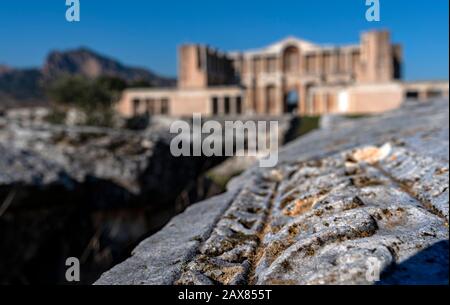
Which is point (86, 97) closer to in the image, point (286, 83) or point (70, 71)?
point (286, 83)

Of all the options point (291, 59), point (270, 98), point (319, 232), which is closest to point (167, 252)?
point (319, 232)

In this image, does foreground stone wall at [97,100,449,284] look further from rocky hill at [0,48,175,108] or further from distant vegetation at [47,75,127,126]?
rocky hill at [0,48,175,108]

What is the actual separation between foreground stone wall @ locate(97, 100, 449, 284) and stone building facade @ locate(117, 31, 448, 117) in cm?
3747

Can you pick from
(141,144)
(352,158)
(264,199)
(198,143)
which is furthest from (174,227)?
(198,143)

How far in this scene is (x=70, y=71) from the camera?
12862cm

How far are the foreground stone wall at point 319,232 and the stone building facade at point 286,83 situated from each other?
37465 mm

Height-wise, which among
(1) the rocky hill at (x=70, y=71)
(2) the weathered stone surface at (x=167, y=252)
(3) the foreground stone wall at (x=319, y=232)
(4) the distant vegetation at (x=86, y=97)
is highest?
(1) the rocky hill at (x=70, y=71)

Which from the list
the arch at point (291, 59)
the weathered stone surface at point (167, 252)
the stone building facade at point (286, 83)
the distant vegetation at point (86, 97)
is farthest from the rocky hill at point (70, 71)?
the weathered stone surface at point (167, 252)

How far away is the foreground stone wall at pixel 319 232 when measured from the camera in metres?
1.50

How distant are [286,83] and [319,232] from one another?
1984 inches

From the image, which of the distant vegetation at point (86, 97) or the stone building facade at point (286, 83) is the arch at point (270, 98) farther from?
the distant vegetation at point (86, 97)

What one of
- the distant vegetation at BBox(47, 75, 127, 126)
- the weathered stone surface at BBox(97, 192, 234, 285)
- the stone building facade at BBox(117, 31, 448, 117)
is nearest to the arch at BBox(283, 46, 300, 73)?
the stone building facade at BBox(117, 31, 448, 117)
